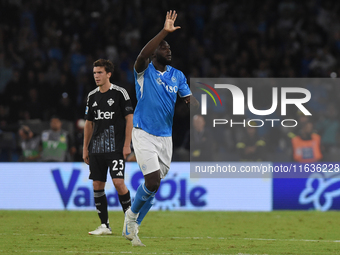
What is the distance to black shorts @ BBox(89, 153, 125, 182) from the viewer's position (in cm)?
775

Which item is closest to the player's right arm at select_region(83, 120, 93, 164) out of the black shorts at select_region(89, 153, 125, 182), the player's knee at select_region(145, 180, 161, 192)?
the black shorts at select_region(89, 153, 125, 182)

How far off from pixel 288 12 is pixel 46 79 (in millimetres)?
7341

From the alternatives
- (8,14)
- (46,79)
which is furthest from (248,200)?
(8,14)

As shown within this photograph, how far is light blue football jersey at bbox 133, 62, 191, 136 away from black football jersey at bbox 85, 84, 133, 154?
1253 millimetres

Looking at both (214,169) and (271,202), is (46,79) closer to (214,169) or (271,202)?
(214,169)

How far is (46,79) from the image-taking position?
49.6 ft

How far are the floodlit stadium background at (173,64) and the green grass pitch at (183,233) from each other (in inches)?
21.0

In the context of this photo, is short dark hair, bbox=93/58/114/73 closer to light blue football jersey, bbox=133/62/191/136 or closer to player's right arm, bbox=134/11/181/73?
light blue football jersey, bbox=133/62/191/136

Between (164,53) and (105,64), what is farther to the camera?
(105,64)

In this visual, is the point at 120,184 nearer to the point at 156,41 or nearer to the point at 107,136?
the point at 107,136

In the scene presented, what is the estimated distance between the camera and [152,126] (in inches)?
258

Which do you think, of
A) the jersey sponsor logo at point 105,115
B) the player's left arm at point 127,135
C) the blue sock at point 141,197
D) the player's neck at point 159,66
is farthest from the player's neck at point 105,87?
the blue sock at point 141,197

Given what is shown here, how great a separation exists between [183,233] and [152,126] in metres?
2.27

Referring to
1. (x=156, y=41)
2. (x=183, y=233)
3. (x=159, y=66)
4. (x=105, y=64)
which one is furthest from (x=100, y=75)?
(x=183, y=233)
